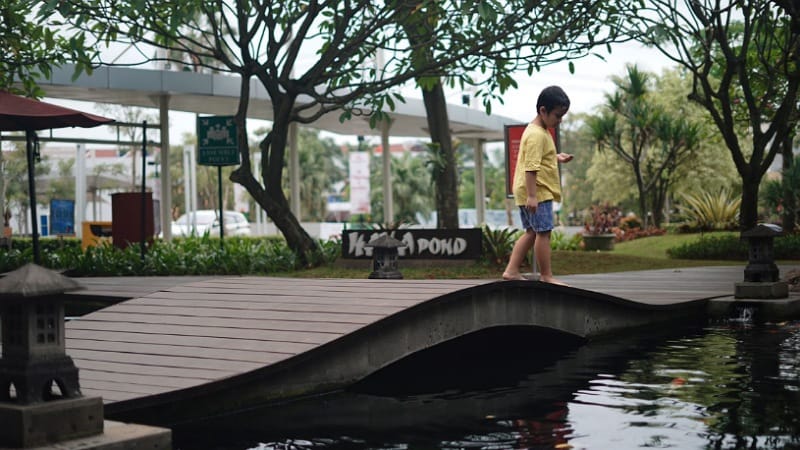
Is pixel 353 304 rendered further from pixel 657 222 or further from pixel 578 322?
pixel 657 222

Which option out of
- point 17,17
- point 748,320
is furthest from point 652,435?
point 17,17

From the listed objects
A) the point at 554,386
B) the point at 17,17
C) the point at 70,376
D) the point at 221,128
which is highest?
the point at 17,17

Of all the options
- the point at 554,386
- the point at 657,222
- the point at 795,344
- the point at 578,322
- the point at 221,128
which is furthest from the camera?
the point at 657,222

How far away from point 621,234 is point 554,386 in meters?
20.9

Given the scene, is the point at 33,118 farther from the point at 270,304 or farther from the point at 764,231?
the point at 764,231

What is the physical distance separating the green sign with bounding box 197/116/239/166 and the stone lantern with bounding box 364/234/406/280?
7.38 meters

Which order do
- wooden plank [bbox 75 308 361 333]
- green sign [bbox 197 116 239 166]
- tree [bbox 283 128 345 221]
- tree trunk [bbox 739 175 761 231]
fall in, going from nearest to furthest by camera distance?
wooden plank [bbox 75 308 361 333]
green sign [bbox 197 116 239 166]
tree trunk [bbox 739 175 761 231]
tree [bbox 283 128 345 221]

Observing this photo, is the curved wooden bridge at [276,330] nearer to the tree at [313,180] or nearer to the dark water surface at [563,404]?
the dark water surface at [563,404]

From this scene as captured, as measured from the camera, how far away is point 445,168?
18.2m

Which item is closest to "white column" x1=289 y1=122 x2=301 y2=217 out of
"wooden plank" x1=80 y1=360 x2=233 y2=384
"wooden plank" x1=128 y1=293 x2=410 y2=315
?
"wooden plank" x1=128 y1=293 x2=410 y2=315

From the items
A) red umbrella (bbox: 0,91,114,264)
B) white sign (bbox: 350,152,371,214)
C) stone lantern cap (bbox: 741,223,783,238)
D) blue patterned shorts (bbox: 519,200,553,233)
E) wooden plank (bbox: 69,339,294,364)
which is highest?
white sign (bbox: 350,152,371,214)

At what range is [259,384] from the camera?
6289 mm

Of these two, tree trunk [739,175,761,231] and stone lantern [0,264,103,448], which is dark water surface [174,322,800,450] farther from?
tree trunk [739,175,761,231]

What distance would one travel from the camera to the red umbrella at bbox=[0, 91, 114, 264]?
10.8m
